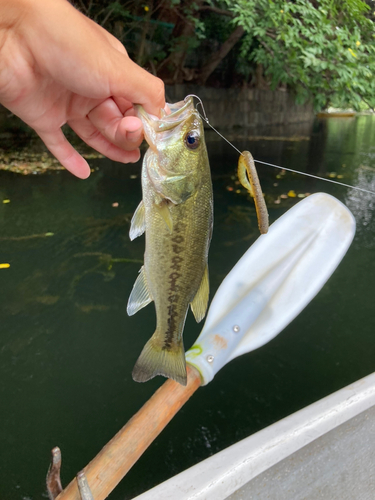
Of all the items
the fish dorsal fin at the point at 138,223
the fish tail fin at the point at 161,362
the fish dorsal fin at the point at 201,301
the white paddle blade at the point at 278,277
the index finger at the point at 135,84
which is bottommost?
the white paddle blade at the point at 278,277

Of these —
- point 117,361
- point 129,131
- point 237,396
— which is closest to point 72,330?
point 117,361

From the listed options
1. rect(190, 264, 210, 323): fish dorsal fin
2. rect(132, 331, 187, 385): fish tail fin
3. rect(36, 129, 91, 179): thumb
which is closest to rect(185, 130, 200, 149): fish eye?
rect(190, 264, 210, 323): fish dorsal fin

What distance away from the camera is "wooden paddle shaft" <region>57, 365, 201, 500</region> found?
1415 mm

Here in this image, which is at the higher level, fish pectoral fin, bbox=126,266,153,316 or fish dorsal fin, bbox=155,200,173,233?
fish dorsal fin, bbox=155,200,173,233

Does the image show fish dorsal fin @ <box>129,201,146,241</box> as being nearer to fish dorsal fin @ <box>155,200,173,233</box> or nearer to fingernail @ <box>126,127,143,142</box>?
fish dorsal fin @ <box>155,200,173,233</box>

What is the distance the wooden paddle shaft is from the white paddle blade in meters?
0.50

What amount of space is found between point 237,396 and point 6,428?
164 centimetres

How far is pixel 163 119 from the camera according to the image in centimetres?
145

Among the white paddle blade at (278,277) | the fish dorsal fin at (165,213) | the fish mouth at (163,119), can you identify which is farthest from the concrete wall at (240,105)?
→ the fish dorsal fin at (165,213)

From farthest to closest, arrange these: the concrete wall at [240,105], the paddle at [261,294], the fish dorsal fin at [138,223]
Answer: the concrete wall at [240,105] → the paddle at [261,294] → the fish dorsal fin at [138,223]

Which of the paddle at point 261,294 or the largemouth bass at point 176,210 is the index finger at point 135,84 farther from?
the paddle at point 261,294

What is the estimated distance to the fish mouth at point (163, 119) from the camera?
1.41m

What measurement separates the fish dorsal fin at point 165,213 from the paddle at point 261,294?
2.65 ft

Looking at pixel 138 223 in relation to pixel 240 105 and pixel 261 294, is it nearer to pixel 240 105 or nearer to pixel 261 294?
pixel 261 294
